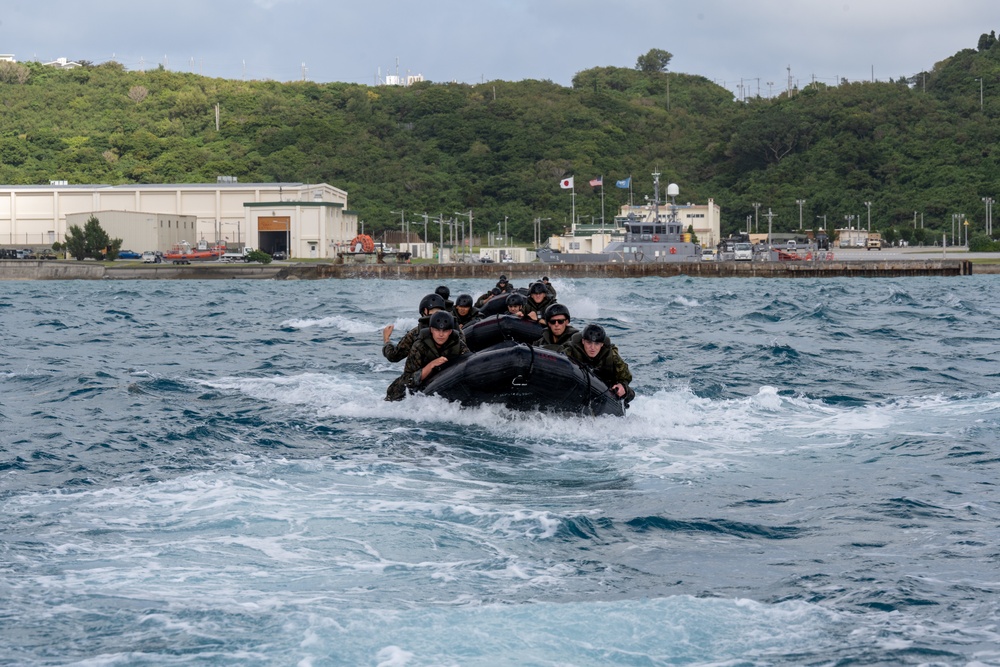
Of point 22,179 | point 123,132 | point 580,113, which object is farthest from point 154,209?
point 580,113

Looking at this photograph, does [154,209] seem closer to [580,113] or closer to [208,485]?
[580,113]

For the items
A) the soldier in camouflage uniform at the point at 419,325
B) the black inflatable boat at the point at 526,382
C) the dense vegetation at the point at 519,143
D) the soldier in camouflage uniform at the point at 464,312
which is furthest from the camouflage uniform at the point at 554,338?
the dense vegetation at the point at 519,143

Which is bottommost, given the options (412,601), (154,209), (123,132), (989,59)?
(412,601)

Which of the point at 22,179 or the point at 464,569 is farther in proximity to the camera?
the point at 22,179

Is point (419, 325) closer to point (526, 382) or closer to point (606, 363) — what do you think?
point (526, 382)

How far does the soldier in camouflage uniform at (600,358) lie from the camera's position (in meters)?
13.9

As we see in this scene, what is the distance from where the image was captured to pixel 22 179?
140250 mm

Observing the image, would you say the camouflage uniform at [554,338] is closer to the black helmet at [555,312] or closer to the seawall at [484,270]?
the black helmet at [555,312]

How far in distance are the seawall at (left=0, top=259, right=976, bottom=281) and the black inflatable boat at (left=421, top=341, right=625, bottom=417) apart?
68875 mm

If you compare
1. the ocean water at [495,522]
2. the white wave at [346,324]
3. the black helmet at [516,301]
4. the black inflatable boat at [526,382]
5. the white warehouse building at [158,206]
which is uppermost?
the white warehouse building at [158,206]

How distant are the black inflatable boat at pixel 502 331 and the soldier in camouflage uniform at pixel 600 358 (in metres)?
1.54

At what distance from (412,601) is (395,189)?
138747 millimetres

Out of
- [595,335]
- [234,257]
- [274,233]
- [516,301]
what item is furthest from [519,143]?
[595,335]

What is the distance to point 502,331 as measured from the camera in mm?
16047
